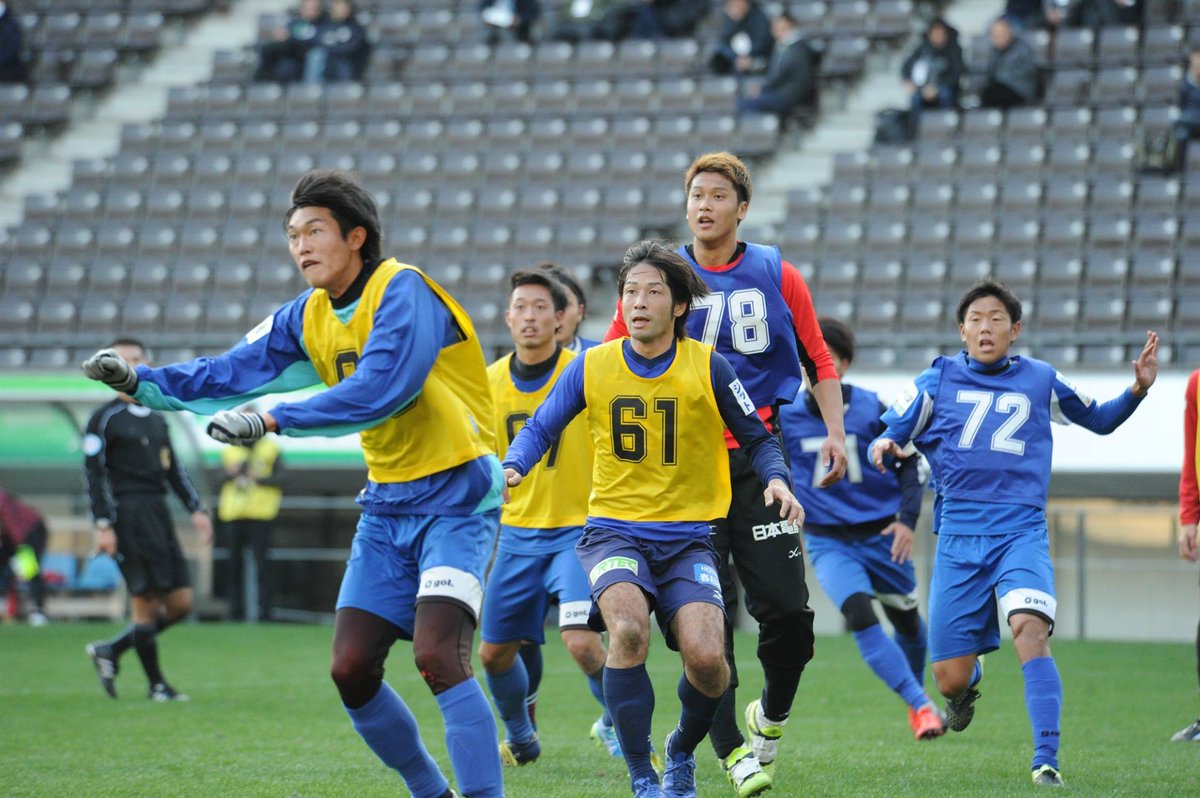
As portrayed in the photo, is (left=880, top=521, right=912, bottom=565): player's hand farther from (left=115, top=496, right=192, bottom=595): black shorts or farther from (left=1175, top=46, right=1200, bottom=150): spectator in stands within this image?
(left=1175, top=46, right=1200, bottom=150): spectator in stands

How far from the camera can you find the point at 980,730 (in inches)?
320

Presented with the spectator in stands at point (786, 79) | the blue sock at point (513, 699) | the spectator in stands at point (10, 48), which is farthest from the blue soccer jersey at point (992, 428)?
the spectator in stands at point (10, 48)

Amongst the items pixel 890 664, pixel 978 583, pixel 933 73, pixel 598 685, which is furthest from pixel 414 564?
pixel 933 73

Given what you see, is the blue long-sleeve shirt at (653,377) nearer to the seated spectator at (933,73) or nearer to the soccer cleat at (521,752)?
the soccer cleat at (521,752)

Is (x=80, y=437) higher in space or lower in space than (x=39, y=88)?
lower

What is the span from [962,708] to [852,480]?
1.77 metres

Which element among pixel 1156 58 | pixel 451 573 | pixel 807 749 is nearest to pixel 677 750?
pixel 451 573

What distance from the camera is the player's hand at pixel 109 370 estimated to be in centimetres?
445

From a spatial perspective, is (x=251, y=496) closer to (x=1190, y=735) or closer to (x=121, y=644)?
(x=121, y=644)

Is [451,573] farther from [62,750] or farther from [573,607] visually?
[62,750]

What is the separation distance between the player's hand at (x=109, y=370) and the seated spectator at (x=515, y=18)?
57.6ft

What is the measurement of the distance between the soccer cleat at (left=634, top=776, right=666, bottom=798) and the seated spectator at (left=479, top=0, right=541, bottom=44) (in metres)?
17.5

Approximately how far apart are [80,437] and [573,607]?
10842 mm

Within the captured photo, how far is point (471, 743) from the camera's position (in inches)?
182
